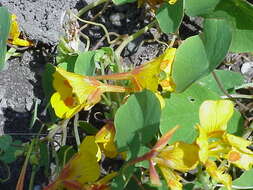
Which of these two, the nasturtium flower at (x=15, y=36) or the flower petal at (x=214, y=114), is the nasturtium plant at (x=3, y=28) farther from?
the flower petal at (x=214, y=114)

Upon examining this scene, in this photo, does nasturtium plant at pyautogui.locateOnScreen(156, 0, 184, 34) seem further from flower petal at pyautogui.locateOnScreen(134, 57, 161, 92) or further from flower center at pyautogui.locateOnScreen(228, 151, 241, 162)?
flower center at pyautogui.locateOnScreen(228, 151, 241, 162)

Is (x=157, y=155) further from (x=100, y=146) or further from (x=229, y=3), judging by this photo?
(x=229, y=3)

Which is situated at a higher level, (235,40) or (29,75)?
(235,40)

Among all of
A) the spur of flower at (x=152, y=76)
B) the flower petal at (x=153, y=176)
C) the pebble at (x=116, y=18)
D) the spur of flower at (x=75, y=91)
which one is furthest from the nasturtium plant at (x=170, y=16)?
the flower petal at (x=153, y=176)

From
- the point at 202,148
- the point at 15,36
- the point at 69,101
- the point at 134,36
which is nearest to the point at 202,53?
the point at 202,148

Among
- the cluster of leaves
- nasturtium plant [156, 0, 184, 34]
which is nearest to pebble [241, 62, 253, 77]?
the cluster of leaves

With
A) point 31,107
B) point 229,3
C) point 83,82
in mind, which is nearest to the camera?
point 83,82

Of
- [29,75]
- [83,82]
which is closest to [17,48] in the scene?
[29,75]
